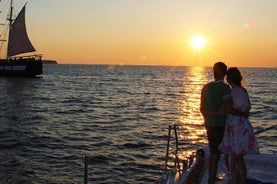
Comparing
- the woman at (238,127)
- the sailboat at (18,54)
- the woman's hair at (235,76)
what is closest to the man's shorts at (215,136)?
the woman at (238,127)

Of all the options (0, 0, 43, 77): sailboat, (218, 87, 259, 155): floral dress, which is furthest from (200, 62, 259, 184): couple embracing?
(0, 0, 43, 77): sailboat

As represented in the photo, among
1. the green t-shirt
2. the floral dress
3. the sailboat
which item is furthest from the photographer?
the sailboat

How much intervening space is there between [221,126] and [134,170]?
9.61 m

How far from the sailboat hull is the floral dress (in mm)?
86618

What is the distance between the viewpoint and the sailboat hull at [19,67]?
289 ft

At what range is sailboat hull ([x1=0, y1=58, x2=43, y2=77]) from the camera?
87.9 metres

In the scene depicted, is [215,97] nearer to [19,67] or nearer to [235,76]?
[235,76]

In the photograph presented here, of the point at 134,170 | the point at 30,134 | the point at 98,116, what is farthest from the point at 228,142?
the point at 98,116

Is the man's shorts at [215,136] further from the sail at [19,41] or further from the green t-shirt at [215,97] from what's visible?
the sail at [19,41]

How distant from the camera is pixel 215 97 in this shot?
5809 mm

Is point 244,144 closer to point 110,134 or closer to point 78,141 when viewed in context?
point 78,141

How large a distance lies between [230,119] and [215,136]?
37 centimetres

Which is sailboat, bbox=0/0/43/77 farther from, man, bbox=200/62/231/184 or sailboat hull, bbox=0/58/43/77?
man, bbox=200/62/231/184

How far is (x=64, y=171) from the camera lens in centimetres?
1466
